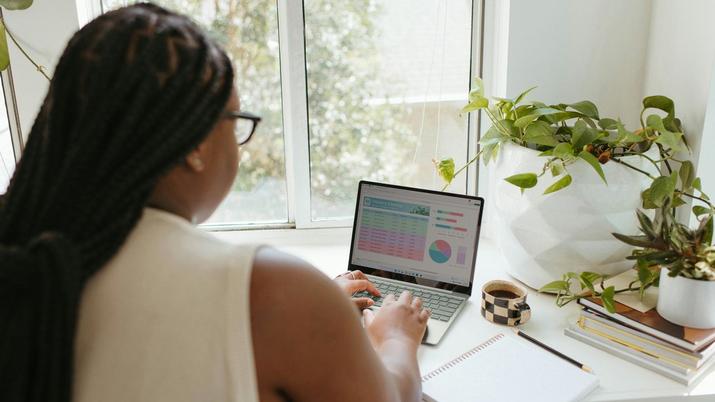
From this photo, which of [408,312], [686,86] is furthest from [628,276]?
[408,312]

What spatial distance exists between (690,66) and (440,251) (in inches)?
25.3

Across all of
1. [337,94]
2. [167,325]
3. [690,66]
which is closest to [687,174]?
[690,66]

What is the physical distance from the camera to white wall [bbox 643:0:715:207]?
3.94 ft

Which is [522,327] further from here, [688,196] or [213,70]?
[213,70]

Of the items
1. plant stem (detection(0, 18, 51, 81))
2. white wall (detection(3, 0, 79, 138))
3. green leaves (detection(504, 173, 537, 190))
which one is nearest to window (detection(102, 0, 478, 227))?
white wall (detection(3, 0, 79, 138))

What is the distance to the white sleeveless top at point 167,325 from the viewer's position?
1.92ft

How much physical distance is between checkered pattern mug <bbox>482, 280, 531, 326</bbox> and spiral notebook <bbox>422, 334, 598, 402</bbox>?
83 millimetres

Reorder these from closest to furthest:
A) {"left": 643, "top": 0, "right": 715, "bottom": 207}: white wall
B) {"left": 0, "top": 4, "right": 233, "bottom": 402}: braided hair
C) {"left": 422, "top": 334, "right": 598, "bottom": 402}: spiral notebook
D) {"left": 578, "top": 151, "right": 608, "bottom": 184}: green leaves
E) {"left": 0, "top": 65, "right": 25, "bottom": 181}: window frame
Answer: {"left": 0, "top": 4, "right": 233, "bottom": 402}: braided hair, {"left": 422, "top": 334, "right": 598, "bottom": 402}: spiral notebook, {"left": 578, "top": 151, "right": 608, "bottom": 184}: green leaves, {"left": 643, "top": 0, "right": 715, "bottom": 207}: white wall, {"left": 0, "top": 65, "right": 25, "bottom": 181}: window frame

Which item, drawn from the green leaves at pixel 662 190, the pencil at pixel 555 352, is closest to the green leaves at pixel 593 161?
A: the green leaves at pixel 662 190

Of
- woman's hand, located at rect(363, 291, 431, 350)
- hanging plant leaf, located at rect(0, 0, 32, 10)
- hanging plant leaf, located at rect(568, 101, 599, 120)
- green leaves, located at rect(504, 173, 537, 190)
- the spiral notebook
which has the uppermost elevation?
hanging plant leaf, located at rect(0, 0, 32, 10)

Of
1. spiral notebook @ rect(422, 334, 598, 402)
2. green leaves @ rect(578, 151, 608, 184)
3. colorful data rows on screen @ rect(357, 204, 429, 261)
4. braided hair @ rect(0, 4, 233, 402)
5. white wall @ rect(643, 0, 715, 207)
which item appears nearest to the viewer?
braided hair @ rect(0, 4, 233, 402)

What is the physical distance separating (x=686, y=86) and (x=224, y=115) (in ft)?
3.45

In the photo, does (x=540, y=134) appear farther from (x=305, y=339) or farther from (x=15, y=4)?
(x=15, y=4)

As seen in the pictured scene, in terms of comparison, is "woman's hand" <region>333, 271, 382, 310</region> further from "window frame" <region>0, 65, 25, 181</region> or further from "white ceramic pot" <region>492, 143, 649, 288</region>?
"window frame" <region>0, 65, 25, 181</region>
